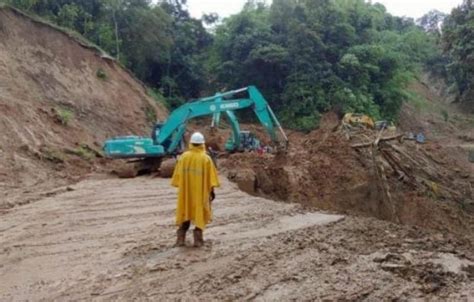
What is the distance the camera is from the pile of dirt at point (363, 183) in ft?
48.8

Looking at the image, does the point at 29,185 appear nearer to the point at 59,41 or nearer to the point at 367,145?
the point at 367,145

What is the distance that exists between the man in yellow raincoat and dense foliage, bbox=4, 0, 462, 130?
22777 millimetres

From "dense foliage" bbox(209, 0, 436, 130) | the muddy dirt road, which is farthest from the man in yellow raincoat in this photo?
"dense foliage" bbox(209, 0, 436, 130)

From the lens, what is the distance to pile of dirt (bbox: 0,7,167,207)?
16.2m

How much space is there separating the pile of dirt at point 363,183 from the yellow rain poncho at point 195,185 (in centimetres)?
768

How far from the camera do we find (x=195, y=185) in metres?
7.06

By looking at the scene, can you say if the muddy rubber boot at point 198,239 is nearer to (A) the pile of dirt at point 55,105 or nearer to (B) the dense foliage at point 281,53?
(A) the pile of dirt at point 55,105

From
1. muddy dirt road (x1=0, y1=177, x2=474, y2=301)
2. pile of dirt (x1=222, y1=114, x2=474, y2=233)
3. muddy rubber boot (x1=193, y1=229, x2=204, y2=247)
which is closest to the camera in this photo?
muddy dirt road (x1=0, y1=177, x2=474, y2=301)

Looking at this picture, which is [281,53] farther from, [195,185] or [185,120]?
[195,185]

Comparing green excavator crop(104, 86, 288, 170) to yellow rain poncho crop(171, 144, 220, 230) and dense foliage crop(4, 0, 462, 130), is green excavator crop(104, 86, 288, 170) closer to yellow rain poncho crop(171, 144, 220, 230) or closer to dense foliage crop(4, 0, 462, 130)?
yellow rain poncho crop(171, 144, 220, 230)

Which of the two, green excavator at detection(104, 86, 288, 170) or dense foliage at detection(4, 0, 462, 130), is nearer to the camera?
green excavator at detection(104, 86, 288, 170)

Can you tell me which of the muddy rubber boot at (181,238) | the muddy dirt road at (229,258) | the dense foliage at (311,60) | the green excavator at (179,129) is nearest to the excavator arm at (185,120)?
the green excavator at (179,129)

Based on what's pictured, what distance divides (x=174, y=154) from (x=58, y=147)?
389 cm

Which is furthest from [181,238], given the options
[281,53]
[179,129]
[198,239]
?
[281,53]
